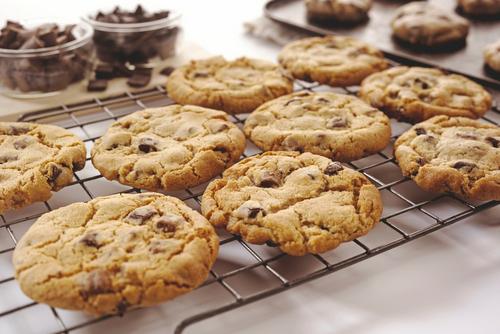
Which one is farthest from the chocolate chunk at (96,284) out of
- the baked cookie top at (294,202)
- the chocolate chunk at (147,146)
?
the chocolate chunk at (147,146)

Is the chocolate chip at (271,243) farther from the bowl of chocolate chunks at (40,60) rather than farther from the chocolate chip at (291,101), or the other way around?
the bowl of chocolate chunks at (40,60)

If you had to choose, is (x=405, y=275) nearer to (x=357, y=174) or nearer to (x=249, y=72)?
(x=357, y=174)

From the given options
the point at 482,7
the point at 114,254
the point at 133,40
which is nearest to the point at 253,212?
the point at 114,254

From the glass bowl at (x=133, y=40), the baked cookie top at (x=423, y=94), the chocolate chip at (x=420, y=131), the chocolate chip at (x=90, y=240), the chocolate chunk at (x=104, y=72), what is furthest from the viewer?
the glass bowl at (x=133, y=40)

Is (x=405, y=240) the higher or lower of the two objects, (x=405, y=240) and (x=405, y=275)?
the higher

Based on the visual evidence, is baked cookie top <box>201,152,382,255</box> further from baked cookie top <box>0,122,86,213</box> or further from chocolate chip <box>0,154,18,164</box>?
chocolate chip <box>0,154,18,164</box>

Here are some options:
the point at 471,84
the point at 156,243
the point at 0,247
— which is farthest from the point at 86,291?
the point at 471,84
